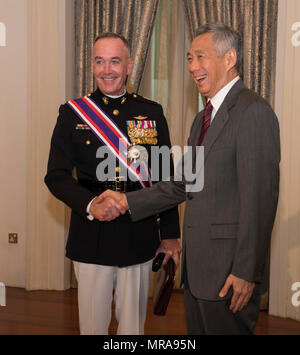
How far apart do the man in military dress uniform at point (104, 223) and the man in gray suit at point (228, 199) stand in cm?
37

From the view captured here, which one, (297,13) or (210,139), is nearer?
(210,139)

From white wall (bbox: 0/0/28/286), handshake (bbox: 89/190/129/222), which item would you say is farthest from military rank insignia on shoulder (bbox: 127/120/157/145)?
white wall (bbox: 0/0/28/286)

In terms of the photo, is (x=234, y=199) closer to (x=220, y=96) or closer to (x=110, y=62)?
(x=220, y=96)

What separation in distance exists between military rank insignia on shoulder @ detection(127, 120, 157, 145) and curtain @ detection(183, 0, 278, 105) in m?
1.58

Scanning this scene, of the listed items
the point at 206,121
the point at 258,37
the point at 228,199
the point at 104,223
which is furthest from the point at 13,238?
the point at 228,199

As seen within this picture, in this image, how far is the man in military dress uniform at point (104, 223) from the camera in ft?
6.56

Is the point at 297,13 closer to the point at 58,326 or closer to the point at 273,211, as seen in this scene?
the point at 273,211

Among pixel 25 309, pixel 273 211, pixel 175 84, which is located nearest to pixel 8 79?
pixel 175 84

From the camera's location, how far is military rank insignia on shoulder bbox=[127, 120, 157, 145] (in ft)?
6.93

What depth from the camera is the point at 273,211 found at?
5.04 feet

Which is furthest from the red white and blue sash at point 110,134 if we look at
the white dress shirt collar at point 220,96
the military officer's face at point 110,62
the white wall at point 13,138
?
the white wall at point 13,138

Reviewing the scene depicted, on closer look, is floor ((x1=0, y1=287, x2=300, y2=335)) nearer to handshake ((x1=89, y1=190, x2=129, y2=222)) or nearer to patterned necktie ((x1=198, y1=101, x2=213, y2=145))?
handshake ((x1=89, y1=190, x2=129, y2=222))

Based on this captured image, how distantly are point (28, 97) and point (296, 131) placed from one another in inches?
87.0

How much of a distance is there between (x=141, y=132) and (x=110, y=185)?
29 cm
